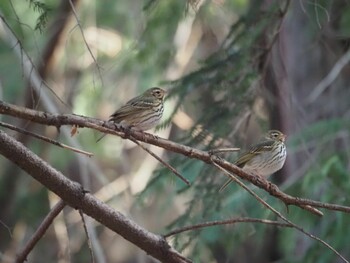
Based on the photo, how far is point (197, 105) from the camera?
6.16 meters

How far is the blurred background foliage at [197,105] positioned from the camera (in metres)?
4.98

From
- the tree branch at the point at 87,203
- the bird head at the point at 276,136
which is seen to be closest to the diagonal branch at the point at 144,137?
the tree branch at the point at 87,203

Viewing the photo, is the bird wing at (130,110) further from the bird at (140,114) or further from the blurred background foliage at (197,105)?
the blurred background foliage at (197,105)

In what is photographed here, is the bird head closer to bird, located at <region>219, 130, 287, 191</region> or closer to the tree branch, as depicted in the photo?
bird, located at <region>219, 130, 287, 191</region>

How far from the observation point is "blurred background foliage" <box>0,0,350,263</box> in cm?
498

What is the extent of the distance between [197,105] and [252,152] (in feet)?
5.40

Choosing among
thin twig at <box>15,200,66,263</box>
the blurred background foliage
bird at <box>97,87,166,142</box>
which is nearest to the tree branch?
thin twig at <box>15,200,66,263</box>

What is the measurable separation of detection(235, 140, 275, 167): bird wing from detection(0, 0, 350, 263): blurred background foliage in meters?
0.26

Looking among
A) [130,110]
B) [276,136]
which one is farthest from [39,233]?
[276,136]

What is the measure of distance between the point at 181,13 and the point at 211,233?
2.02 meters

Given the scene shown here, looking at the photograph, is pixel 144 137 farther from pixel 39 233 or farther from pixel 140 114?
pixel 140 114

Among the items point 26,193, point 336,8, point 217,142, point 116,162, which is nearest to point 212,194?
point 217,142

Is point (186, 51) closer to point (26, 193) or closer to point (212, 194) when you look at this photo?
point (26, 193)

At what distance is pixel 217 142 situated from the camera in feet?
15.9
